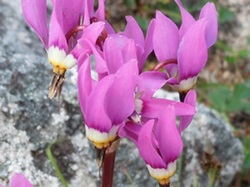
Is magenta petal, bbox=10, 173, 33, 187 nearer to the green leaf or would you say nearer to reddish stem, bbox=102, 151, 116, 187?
reddish stem, bbox=102, 151, 116, 187

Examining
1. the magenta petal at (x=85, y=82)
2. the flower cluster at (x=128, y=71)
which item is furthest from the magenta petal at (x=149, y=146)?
the magenta petal at (x=85, y=82)

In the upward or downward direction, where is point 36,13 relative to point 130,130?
upward

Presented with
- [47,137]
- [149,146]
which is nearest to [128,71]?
[149,146]

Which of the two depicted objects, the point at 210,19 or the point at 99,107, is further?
the point at 210,19

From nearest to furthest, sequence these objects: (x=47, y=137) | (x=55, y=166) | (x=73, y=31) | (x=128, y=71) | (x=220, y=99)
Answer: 1. (x=128, y=71)
2. (x=73, y=31)
3. (x=55, y=166)
4. (x=47, y=137)
5. (x=220, y=99)

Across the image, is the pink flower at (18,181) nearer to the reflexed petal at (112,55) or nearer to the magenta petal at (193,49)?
the reflexed petal at (112,55)

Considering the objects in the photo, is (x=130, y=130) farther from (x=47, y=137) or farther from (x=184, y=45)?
(x=47, y=137)

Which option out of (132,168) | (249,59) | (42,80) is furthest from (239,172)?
(249,59)
